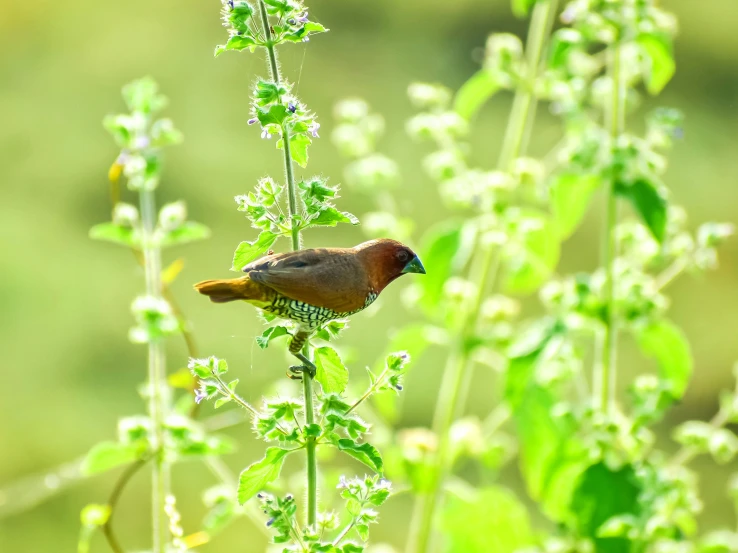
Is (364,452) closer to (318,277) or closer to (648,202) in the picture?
(318,277)

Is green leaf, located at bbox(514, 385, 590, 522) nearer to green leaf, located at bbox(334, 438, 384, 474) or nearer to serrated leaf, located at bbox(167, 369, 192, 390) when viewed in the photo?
serrated leaf, located at bbox(167, 369, 192, 390)

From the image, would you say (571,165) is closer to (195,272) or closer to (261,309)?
(261,309)

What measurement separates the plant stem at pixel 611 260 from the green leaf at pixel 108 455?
2.29 feet

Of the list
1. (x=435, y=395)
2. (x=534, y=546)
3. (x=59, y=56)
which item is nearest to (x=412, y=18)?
(x=59, y=56)

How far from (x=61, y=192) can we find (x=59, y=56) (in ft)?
2.74

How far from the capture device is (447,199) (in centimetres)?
157

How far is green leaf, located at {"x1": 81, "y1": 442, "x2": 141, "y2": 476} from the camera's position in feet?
3.88

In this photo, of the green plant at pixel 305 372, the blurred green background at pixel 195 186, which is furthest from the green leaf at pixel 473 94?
the blurred green background at pixel 195 186

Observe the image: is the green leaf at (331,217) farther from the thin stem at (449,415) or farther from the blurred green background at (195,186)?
the blurred green background at (195,186)

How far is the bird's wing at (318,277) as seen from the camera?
78 centimetres

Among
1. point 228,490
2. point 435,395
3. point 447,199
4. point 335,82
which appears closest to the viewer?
point 228,490

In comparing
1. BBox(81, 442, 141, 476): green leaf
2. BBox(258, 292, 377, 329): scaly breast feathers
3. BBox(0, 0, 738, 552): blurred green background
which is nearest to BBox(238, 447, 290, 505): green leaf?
BBox(258, 292, 377, 329): scaly breast feathers

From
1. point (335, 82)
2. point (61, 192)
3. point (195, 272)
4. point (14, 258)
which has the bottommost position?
point (195, 272)

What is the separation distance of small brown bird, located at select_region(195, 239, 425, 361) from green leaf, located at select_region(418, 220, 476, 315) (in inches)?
24.5
